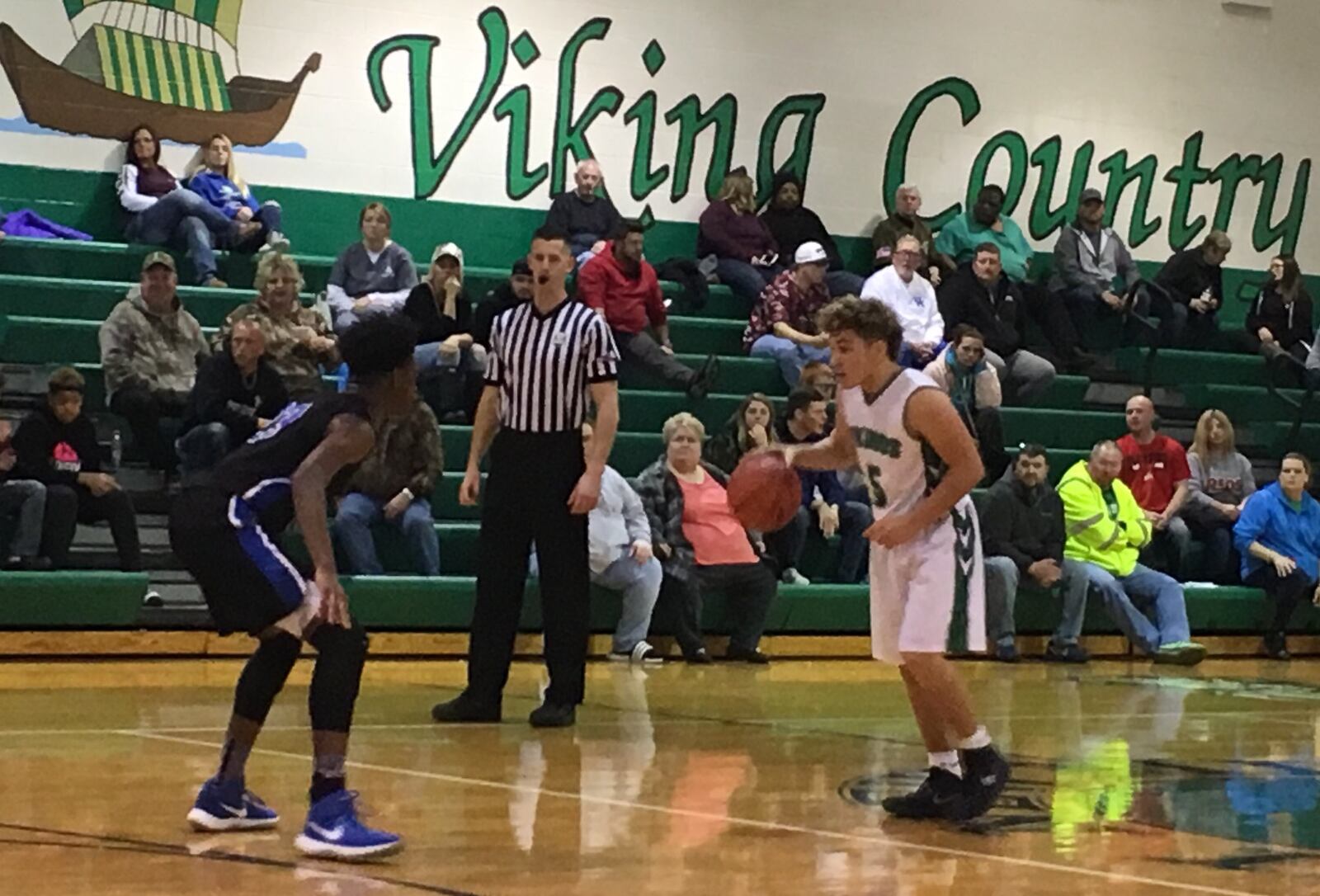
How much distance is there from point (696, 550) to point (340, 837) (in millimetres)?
6557

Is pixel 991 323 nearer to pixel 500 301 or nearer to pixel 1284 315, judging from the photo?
pixel 1284 315

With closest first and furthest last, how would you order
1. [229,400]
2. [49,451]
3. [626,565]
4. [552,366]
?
[552,366] → [49,451] → [229,400] → [626,565]

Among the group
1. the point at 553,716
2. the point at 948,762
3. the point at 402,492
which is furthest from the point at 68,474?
the point at 948,762

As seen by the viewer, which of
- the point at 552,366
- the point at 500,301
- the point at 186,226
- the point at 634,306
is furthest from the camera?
the point at 634,306

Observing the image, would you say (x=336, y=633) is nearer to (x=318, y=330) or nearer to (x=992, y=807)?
(x=992, y=807)

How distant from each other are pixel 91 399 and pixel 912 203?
263 inches

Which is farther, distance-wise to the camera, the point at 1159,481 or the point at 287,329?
the point at 1159,481

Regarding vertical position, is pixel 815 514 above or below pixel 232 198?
below

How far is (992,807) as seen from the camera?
599cm

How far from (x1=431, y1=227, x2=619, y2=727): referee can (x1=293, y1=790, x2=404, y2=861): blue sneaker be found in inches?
109

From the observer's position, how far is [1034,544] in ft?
40.7

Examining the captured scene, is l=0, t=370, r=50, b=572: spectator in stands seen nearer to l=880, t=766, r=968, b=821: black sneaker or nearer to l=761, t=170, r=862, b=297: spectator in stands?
l=880, t=766, r=968, b=821: black sneaker

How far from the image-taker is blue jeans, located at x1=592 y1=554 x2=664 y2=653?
10.9 metres

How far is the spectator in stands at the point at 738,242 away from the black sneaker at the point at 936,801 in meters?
9.00
